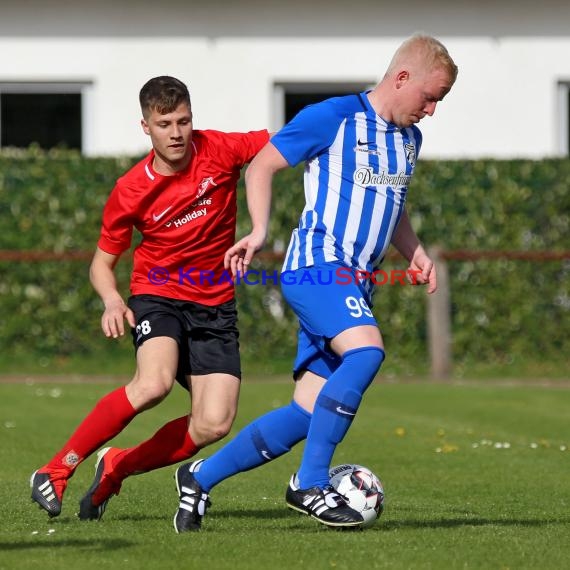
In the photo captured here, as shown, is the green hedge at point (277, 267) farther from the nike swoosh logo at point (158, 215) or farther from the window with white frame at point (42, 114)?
the nike swoosh logo at point (158, 215)

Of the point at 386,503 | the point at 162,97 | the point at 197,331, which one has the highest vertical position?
the point at 162,97

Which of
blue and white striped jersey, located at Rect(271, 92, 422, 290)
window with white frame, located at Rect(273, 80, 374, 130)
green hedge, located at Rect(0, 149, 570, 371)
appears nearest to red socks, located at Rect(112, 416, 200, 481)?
blue and white striped jersey, located at Rect(271, 92, 422, 290)

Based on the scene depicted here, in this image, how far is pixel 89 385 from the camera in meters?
14.8

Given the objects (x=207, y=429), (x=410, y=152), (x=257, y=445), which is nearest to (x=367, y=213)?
(x=410, y=152)

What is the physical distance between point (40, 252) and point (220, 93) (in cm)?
329

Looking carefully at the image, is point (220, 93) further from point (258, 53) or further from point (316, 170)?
point (316, 170)

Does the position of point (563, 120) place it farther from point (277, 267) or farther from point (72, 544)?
point (72, 544)

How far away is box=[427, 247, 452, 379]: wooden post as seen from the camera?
1559 centimetres

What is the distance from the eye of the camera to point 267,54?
17609mm

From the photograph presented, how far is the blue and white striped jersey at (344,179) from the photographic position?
6258 millimetres

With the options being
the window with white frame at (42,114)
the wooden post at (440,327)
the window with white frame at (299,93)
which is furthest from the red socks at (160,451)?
the window with white frame at (42,114)

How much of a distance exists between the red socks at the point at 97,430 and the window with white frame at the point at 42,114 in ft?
37.7

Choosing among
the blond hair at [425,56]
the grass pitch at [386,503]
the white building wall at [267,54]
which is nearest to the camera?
the grass pitch at [386,503]

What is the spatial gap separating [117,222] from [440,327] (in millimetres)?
9241
